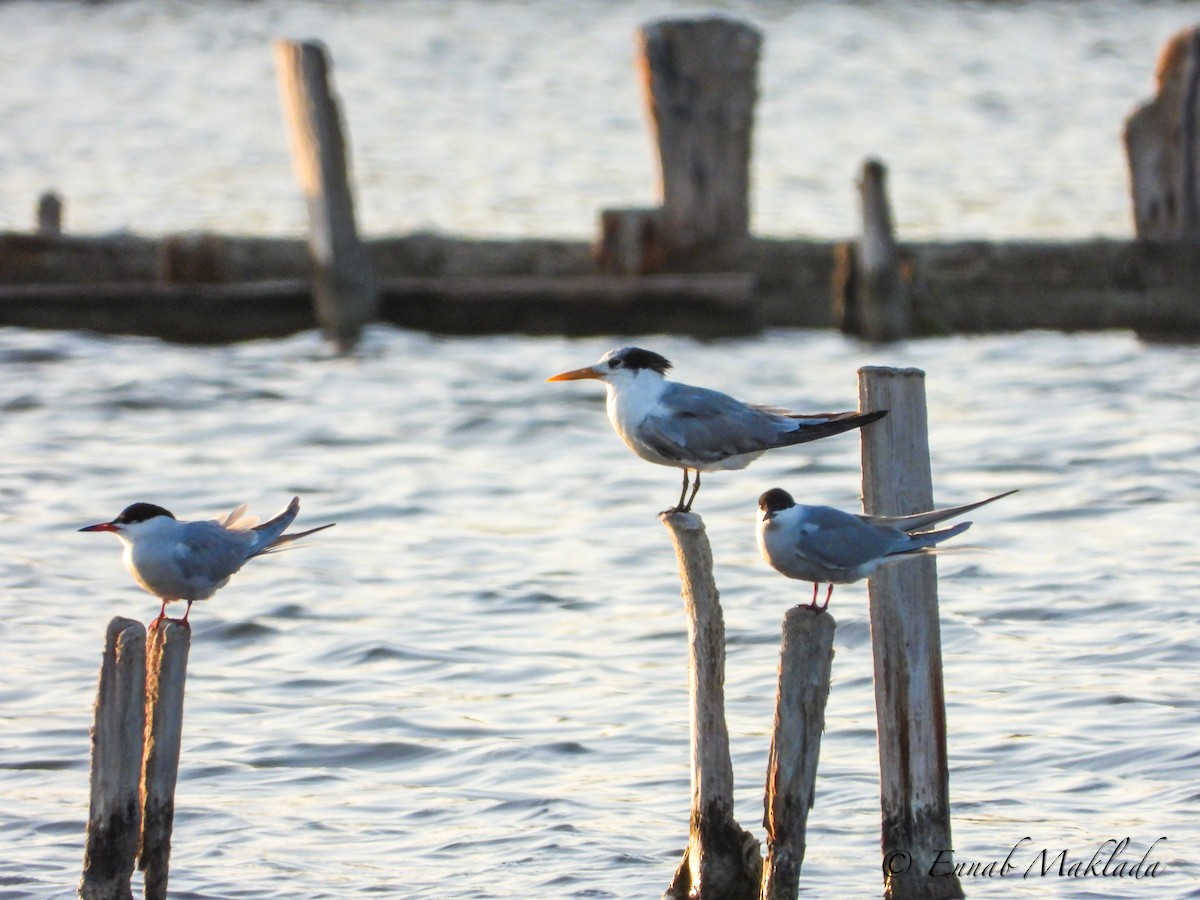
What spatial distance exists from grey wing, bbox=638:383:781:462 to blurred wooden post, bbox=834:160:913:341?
8.16 m

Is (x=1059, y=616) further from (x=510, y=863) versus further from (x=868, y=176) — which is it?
(x=868, y=176)

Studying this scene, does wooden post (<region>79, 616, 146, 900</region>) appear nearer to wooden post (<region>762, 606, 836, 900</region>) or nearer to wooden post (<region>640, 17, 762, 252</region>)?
wooden post (<region>762, 606, 836, 900</region>)

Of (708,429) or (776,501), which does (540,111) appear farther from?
(776,501)

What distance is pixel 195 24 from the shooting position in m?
36.3

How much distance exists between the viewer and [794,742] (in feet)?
17.7

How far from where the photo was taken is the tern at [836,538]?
17.3ft

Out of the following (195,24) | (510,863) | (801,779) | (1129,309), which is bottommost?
(510,863)

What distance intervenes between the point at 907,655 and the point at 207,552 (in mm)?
2207

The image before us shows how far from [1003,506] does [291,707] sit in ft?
17.1

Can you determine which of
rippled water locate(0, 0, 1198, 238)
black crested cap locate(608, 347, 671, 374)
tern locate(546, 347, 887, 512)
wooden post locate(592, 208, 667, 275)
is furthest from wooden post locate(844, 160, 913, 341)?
tern locate(546, 347, 887, 512)

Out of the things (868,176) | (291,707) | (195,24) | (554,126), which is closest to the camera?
(291,707)

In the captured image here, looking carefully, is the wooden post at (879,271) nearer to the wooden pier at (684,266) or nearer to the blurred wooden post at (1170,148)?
the wooden pier at (684,266)

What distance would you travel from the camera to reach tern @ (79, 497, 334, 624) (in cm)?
581

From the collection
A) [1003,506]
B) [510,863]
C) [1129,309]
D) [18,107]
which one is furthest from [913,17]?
[510,863]
